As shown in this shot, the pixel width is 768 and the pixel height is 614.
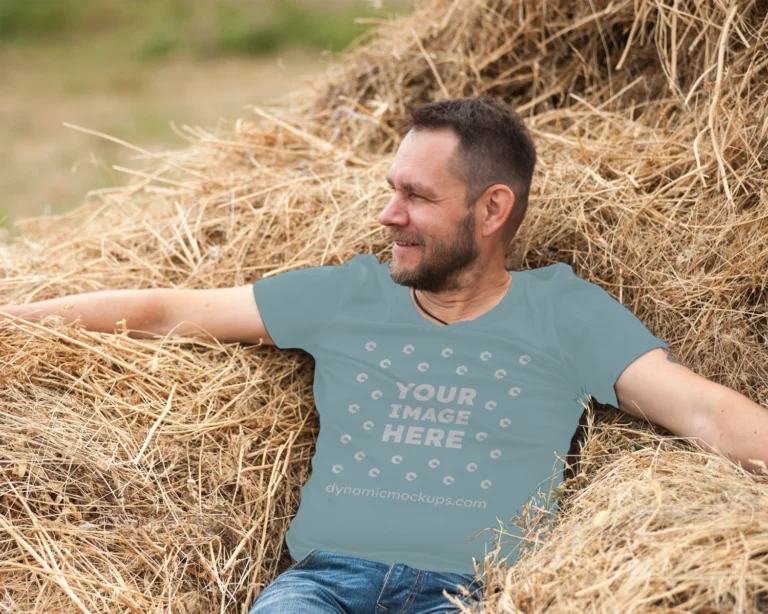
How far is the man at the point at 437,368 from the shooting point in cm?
222

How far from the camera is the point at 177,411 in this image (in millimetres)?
2617

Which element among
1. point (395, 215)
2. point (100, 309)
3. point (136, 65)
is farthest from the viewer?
point (136, 65)

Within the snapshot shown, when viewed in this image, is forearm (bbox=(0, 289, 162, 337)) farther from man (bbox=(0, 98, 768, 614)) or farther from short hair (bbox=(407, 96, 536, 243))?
short hair (bbox=(407, 96, 536, 243))

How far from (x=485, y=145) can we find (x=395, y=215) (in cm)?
35

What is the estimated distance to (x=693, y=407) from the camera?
2.21 meters

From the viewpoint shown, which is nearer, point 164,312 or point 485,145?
point 485,145

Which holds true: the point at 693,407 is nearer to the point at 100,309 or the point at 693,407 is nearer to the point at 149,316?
the point at 149,316

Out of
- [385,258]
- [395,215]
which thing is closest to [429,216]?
[395,215]

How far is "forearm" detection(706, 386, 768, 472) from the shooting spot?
2.11 m

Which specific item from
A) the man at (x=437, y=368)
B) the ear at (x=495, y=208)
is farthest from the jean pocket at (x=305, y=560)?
the ear at (x=495, y=208)

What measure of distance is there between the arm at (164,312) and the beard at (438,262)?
19.1 inches

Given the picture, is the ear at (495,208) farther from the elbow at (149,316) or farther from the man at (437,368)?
the elbow at (149,316)

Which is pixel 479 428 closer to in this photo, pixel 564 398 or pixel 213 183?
pixel 564 398

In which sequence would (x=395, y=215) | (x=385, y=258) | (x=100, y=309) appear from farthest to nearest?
(x=385, y=258) < (x=100, y=309) < (x=395, y=215)
